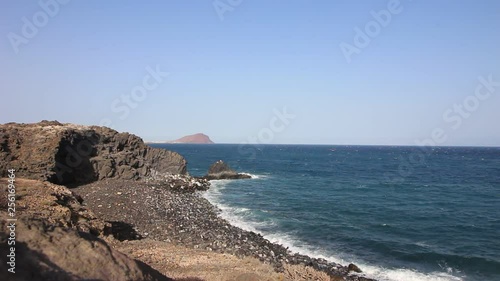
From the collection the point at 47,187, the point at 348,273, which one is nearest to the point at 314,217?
the point at 348,273

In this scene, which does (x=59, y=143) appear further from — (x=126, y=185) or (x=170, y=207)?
(x=170, y=207)

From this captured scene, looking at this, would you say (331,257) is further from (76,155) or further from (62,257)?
(76,155)

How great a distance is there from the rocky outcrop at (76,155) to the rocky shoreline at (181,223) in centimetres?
344

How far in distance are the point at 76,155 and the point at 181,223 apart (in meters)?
20.4

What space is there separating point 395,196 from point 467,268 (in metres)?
28.2

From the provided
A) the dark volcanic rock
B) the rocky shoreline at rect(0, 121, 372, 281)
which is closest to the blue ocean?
the rocky shoreline at rect(0, 121, 372, 281)

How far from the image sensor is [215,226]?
2823 centimetres

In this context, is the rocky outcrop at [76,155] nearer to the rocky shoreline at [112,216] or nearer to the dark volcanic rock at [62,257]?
the rocky shoreline at [112,216]

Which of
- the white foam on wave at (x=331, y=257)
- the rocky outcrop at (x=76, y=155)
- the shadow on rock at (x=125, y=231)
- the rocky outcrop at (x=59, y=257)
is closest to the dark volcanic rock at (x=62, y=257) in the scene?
the rocky outcrop at (x=59, y=257)

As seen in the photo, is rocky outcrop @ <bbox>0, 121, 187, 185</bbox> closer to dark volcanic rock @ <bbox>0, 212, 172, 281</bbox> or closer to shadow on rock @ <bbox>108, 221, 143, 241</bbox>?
shadow on rock @ <bbox>108, 221, 143, 241</bbox>

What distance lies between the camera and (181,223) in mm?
27641

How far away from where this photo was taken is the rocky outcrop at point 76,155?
32.6m

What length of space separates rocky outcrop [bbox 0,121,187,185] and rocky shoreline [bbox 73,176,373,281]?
3439 millimetres

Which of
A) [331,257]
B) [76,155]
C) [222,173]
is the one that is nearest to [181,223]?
[331,257]
